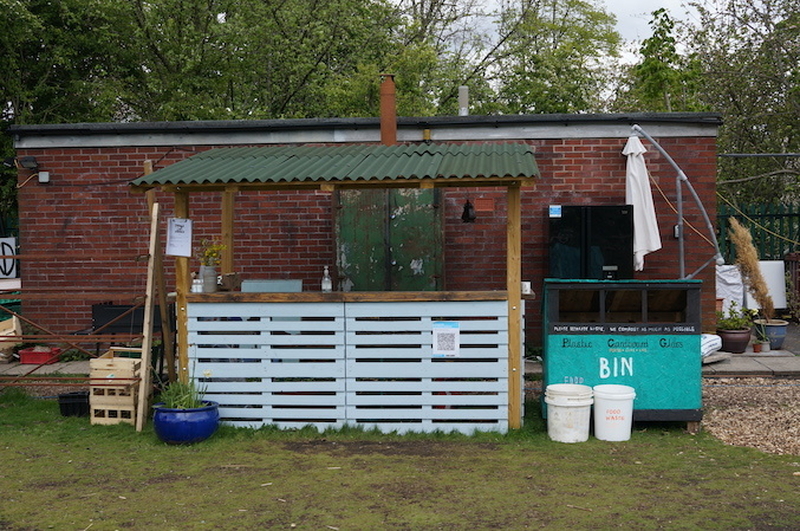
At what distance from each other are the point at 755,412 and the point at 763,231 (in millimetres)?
8402

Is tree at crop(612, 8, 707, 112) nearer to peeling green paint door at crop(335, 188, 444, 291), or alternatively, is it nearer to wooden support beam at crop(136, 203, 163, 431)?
peeling green paint door at crop(335, 188, 444, 291)

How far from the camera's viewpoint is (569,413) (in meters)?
7.18

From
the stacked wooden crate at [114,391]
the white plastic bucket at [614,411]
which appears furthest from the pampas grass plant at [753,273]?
the stacked wooden crate at [114,391]

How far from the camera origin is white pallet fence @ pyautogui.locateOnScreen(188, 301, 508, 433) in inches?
296

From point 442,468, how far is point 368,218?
519cm

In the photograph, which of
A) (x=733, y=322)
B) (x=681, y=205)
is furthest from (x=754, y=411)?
(x=681, y=205)

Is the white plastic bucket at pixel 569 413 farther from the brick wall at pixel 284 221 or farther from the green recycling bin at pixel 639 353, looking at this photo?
the brick wall at pixel 284 221

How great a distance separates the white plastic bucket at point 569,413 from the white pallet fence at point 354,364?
1.50 feet

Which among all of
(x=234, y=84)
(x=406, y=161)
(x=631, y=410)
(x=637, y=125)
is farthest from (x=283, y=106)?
(x=631, y=410)

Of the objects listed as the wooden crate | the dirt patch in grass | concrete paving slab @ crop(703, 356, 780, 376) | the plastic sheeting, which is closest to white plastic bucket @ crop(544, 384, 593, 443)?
the dirt patch in grass

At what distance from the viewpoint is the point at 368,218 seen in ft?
36.5

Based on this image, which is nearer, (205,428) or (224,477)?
(224,477)

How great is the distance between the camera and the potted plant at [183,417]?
717 cm

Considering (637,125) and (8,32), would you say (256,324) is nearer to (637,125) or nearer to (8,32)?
(637,125)
